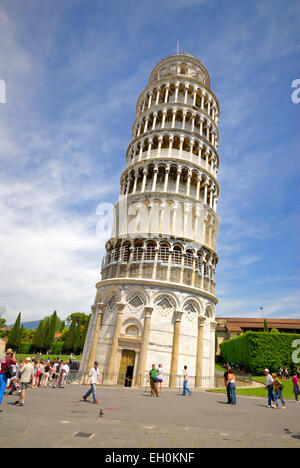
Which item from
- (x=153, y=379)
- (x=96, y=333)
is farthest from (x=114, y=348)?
(x=153, y=379)

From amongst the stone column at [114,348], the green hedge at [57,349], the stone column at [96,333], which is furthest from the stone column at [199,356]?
the green hedge at [57,349]

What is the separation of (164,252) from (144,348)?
9058 millimetres

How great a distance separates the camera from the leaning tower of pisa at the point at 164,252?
24.9 m

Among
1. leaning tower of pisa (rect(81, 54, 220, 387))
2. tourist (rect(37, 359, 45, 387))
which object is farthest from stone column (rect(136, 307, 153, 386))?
tourist (rect(37, 359, 45, 387))

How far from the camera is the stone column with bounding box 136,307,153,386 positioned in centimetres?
2302

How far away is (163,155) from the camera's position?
3247 centimetres

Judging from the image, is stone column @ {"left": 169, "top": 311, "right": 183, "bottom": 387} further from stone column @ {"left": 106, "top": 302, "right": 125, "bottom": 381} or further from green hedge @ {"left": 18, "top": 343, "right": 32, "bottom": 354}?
green hedge @ {"left": 18, "top": 343, "right": 32, "bottom": 354}

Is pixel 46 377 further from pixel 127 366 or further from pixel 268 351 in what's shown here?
pixel 268 351

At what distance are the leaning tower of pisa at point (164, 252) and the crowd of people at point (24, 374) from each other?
250 inches
